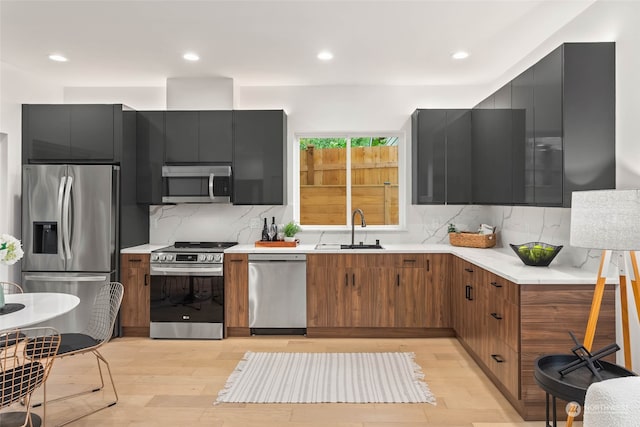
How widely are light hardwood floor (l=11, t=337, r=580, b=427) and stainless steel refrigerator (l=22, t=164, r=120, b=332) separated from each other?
727 millimetres

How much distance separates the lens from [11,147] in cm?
437

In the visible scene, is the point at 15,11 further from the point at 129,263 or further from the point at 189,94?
the point at 129,263

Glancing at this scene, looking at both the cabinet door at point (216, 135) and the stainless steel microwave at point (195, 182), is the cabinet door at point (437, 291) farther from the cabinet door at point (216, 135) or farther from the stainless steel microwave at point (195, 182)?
the cabinet door at point (216, 135)

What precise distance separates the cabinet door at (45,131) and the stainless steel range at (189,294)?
1565 millimetres

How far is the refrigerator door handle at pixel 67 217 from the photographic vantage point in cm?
425

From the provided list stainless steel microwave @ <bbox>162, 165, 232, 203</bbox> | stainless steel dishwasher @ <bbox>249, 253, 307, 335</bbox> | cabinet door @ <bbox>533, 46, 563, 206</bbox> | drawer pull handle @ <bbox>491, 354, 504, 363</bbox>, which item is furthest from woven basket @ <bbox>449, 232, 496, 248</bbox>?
stainless steel microwave @ <bbox>162, 165, 232, 203</bbox>

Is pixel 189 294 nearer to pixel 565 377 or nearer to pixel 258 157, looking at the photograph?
pixel 258 157

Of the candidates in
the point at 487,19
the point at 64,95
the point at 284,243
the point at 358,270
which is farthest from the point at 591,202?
the point at 64,95

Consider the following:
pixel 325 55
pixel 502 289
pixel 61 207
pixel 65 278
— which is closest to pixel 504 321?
pixel 502 289

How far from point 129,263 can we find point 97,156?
1.18 metres

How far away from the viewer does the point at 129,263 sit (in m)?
4.45

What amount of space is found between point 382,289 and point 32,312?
3.03 m

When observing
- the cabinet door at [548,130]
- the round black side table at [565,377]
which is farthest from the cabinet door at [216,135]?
the round black side table at [565,377]

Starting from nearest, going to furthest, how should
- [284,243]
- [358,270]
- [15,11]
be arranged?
[15,11] → [358,270] → [284,243]
